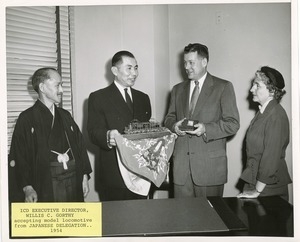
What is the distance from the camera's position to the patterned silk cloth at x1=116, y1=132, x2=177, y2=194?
3.86 ft

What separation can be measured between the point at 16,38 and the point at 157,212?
2.31ft

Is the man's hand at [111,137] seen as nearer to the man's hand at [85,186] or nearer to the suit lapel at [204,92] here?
the man's hand at [85,186]

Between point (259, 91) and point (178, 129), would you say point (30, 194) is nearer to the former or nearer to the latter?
point (178, 129)

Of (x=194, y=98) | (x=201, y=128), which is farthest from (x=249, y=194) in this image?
(x=194, y=98)

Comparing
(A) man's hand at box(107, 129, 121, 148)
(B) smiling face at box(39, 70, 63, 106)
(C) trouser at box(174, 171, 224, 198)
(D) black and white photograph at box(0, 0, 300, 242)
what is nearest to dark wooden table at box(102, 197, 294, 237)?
(D) black and white photograph at box(0, 0, 300, 242)

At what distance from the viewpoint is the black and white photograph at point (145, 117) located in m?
1.02

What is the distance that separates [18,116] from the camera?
1.10 meters

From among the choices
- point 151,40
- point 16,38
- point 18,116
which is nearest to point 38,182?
point 18,116

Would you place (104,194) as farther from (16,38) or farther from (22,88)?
(16,38)

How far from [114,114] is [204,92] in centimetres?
33

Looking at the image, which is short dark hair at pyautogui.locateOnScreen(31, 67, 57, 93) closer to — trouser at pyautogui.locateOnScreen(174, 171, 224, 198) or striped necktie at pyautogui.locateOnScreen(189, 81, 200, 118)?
striped necktie at pyautogui.locateOnScreen(189, 81, 200, 118)

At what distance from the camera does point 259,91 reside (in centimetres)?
112

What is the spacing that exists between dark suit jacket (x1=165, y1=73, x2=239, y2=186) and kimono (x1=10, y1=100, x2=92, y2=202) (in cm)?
36

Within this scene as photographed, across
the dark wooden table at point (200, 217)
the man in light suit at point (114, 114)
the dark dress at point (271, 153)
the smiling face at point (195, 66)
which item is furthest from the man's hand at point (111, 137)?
the dark dress at point (271, 153)
